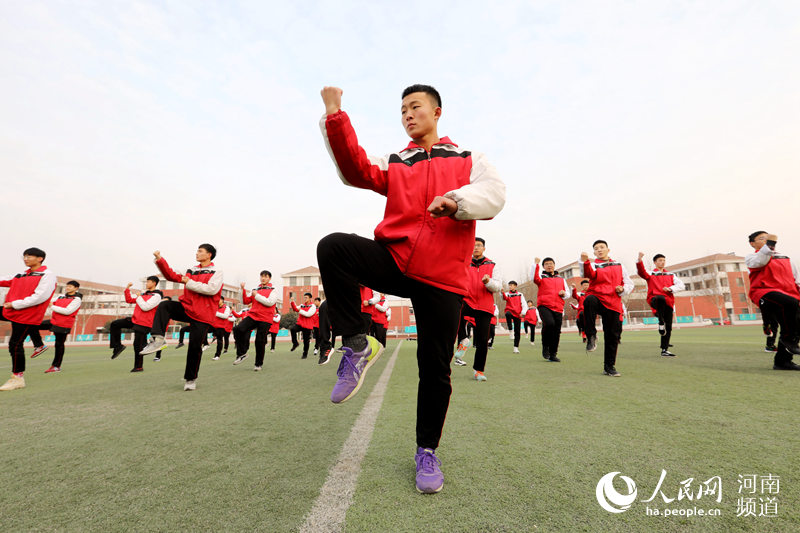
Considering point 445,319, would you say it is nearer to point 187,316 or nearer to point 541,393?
point 541,393

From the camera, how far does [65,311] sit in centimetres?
926

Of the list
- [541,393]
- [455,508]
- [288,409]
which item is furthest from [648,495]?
[288,409]

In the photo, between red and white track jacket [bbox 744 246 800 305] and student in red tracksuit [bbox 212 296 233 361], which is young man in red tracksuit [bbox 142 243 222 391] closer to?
student in red tracksuit [bbox 212 296 233 361]

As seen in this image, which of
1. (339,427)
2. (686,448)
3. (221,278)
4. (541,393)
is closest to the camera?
(686,448)

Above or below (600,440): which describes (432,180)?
above

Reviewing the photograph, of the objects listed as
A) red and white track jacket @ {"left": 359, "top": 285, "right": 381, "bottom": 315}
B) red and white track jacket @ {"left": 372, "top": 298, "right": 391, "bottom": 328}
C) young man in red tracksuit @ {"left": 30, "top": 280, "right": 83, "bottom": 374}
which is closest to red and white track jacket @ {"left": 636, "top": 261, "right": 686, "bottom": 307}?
red and white track jacket @ {"left": 372, "top": 298, "right": 391, "bottom": 328}

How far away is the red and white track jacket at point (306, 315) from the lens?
12148 millimetres

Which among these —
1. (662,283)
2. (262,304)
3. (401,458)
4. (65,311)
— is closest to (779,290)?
(662,283)

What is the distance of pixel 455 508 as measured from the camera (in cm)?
170

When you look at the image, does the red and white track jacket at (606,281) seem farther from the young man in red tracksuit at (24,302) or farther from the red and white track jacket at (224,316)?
the red and white track jacket at (224,316)

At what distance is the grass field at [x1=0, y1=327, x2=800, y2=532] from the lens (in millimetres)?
1631

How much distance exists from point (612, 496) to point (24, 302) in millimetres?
8289

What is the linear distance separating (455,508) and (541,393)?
123 inches

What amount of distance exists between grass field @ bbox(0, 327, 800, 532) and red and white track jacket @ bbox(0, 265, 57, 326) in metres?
2.32
